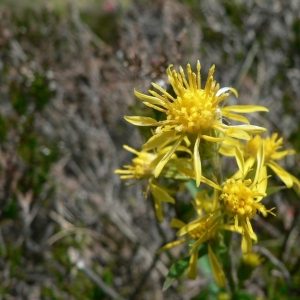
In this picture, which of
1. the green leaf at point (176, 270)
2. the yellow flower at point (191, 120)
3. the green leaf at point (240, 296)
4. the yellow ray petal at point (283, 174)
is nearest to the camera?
the yellow flower at point (191, 120)

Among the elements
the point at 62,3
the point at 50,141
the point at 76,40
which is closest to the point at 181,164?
the point at 50,141

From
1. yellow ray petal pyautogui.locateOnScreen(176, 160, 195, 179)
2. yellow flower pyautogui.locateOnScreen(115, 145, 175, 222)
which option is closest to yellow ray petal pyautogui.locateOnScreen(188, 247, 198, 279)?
yellow flower pyautogui.locateOnScreen(115, 145, 175, 222)

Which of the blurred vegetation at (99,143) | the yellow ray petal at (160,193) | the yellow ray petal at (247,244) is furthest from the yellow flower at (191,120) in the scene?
the blurred vegetation at (99,143)

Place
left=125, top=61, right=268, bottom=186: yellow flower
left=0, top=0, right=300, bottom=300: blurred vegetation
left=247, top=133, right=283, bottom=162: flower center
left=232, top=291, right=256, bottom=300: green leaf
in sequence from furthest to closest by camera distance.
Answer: left=0, top=0, right=300, bottom=300: blurred vegetation
left=232, top=291, right=256, bottom=300: green leaf
left=247, top=133, right=283, bottom=162: flower center
left=125, top=61, right=268, bottom=186: yellow flower

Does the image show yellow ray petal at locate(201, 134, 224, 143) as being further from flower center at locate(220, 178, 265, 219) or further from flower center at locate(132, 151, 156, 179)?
flower center at locate(132, 151, 156, 179)

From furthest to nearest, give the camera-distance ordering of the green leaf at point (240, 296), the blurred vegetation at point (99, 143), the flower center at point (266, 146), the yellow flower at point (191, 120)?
the blurred vegetation at point (99, 143) < the green leaf at point (240, 296) < the flower center at point (266, 146) < the yellow flower at point (191, 120)

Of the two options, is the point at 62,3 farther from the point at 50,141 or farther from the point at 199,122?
the point at 199,122

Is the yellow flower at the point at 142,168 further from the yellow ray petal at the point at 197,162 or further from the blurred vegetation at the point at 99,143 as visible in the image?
the blurred vegetation at the point at 99,143

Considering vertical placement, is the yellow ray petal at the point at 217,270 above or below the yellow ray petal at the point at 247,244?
below
